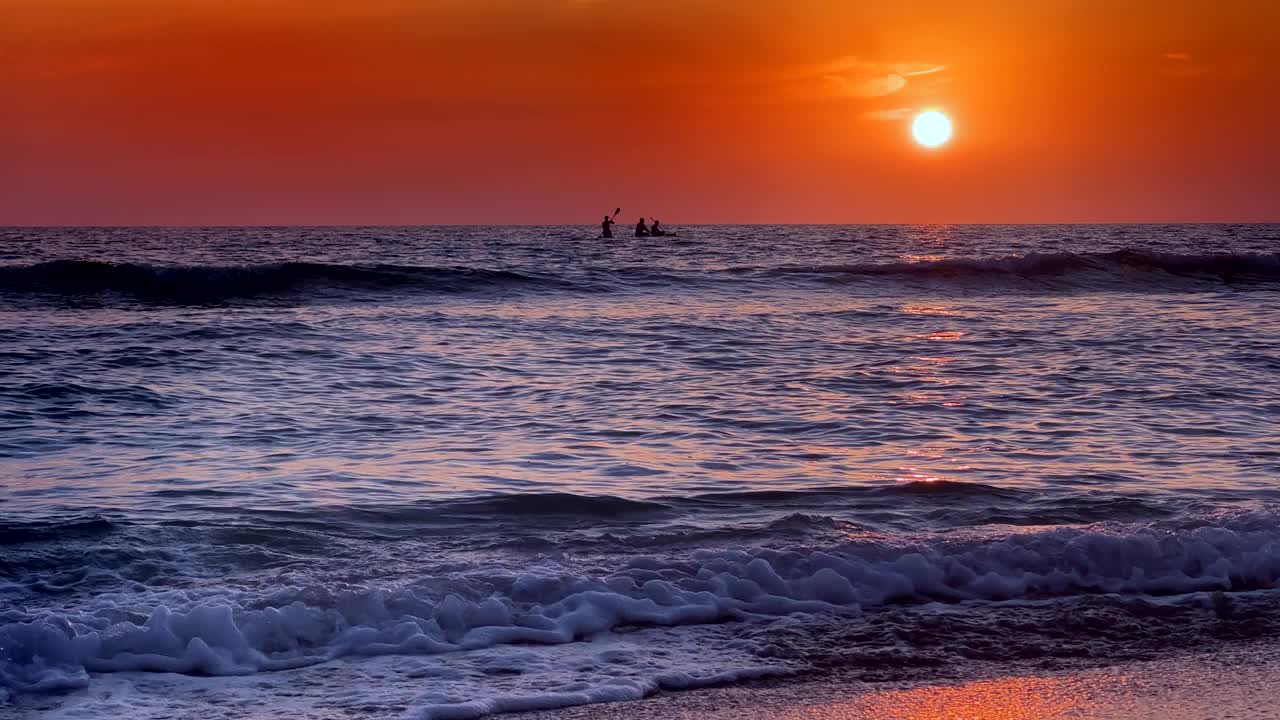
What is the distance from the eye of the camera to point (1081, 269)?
91.1 feet

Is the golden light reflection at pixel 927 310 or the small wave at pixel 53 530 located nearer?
the small wave at pixel 53 530

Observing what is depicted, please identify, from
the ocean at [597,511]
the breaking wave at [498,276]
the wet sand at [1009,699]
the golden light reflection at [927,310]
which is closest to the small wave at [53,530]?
the ocean at [597,511]

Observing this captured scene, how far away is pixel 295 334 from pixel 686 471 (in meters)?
9.60

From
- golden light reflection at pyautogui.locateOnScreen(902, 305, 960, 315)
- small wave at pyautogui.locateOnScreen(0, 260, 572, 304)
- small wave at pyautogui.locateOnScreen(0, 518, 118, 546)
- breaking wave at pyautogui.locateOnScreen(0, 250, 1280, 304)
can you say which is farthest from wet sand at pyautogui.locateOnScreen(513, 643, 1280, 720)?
small wave at pyautogui.locateOnScreen(0, 260, 572, 304)

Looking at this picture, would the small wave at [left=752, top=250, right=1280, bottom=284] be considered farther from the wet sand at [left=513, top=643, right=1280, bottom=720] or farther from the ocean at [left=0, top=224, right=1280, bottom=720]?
the wet sand at [left=513, top=643, right=1280, bottom=720]

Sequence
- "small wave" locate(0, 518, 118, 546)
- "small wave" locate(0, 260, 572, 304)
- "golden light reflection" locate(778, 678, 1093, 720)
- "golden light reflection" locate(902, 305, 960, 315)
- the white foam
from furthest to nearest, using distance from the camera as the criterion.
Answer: "small wave" locate(0, 260, 572, 304) → "golden light reflection" locate(902, 305, 960, 315) → "small wave" locate(0, 518, 118, 546) → the white foam → "golden light reflection" locate(778, 678, 1093, 720)

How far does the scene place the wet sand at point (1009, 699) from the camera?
4.00 meters

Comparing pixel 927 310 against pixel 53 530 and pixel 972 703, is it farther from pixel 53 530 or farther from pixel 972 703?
pixel 972 703

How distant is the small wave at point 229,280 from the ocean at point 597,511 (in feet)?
21.5

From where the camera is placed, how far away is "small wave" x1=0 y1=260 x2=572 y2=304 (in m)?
22.6

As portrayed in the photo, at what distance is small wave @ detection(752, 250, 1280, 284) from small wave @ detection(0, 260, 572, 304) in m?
7.24

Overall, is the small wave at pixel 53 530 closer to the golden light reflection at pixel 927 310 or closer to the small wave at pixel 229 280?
the golden light reflection at pixel 927 310

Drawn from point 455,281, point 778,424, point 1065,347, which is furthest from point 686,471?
point 455,281

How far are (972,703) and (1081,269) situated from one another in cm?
2579
